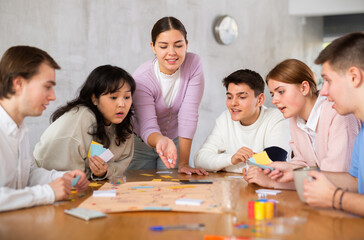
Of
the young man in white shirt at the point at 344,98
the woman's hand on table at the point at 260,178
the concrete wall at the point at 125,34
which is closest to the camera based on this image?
the young man in white shirt at the point at 344,98

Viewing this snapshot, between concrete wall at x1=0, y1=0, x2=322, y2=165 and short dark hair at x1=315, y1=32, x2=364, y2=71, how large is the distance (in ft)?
8.20

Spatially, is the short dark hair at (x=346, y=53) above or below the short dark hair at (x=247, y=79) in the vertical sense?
above

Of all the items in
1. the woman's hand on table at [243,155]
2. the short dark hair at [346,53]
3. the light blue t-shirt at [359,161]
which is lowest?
the woman's hand on table at [243,155]

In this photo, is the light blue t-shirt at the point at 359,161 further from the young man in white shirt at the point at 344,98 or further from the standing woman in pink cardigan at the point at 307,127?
the standing woman in pink cardigan at the point at 307,127

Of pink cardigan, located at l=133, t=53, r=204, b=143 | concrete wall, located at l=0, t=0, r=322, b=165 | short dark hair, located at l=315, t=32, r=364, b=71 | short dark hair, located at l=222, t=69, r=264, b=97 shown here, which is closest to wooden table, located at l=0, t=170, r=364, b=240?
short dark hair, located at l=315, t=32, r=364, b=71

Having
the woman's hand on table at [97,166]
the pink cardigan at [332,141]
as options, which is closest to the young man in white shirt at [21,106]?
the woman's hand on table at [97,166]

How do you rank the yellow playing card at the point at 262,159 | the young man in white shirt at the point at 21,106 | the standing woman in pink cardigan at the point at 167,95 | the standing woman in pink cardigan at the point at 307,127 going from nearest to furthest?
1. the young man in white shirt at the point at 21,106
2. the standing woman in pink cardigan at the point at 307,127
3. the yellow playing card at the point at 262,159
4. the standing woman in pink cardigan at the point at 167,95

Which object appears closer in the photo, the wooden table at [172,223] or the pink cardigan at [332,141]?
the wooden table at [172,223]

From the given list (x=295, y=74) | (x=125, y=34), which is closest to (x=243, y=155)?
(x=295, y=74)

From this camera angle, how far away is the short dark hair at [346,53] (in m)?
1.63

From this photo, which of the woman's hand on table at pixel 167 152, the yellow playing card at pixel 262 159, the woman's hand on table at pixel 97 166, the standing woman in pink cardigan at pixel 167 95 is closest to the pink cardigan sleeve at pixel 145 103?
the standing woman in pink cardigan at pixel 167 95

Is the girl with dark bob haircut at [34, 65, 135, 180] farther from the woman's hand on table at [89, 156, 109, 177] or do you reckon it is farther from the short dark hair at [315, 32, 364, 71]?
the short dark hair at [315, 32, 364, 71]

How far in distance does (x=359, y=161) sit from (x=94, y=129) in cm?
142

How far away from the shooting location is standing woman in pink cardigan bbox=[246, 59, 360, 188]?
1971 millimetres
